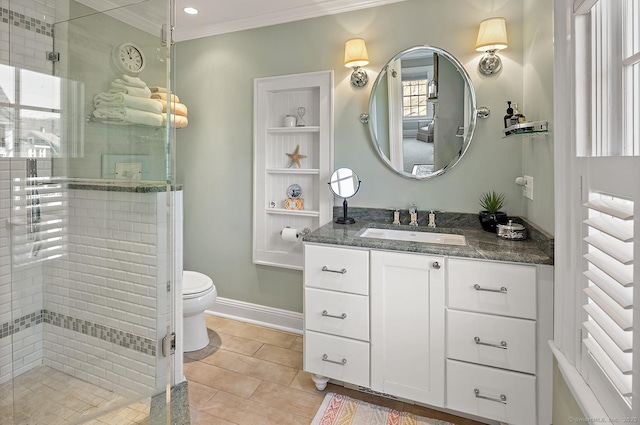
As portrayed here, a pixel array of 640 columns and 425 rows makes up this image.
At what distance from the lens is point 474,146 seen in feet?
6.97

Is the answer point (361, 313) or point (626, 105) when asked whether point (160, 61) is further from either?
point (626, 105)

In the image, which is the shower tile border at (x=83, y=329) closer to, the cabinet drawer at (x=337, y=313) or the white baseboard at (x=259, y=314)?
the cabinet drawer at (x=337, y=313)

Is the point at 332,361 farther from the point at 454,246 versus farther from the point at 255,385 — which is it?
the point at 454,246

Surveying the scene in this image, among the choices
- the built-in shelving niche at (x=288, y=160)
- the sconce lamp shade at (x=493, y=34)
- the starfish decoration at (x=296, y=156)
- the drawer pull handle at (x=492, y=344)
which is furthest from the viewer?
the starfish decoration at (x=296, y=156)

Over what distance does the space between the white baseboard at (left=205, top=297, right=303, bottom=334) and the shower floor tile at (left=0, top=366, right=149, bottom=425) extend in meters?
1.37

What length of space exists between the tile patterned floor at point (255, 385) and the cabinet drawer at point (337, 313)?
1.32 feet

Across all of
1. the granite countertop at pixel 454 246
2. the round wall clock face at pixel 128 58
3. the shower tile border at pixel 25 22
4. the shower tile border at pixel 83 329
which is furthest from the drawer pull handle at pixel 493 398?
the shower tile border at pixel 25 22

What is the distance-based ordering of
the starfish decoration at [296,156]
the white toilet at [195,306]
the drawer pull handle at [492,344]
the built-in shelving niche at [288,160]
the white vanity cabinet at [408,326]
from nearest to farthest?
the drawer pull handle at [492,344]
the white vanity cabinet at [408,326]
the white toilet at [195,306]
the built-in shelving niche at [288,160]
the starfish decoration at [296,156]

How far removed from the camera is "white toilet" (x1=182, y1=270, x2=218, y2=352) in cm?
222

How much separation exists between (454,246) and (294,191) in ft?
4.36

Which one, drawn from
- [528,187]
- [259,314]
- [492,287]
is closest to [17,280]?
[259,314]

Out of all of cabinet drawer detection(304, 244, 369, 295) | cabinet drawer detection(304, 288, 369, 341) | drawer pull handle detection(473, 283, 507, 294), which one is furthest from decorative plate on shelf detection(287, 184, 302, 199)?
drawer pull handle detection(473, 283, 507, 294)

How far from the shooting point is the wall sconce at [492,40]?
1939 mm

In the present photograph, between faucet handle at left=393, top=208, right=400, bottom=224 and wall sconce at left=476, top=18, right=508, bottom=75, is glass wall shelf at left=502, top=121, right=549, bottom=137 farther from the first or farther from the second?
faucet handle at left=393, top=208, right=400, bottom=224
